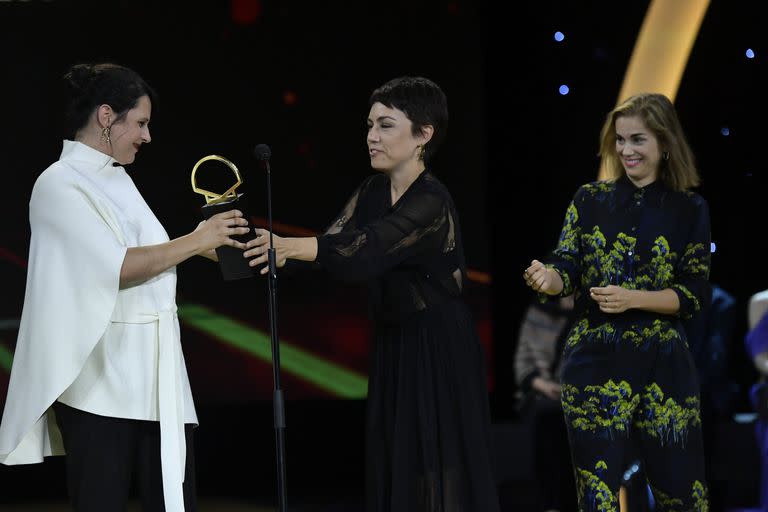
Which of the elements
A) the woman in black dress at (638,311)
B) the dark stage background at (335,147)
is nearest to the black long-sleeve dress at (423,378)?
the woman in black dress at (638,311)

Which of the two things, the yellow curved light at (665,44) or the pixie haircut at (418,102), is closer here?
the pixie haircut at (418,102)

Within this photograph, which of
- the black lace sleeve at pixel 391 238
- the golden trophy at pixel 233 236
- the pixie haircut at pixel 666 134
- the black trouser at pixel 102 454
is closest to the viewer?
the black trouser at pixel 102 454

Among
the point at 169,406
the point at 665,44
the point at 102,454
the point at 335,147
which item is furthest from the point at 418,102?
the point at 665,44

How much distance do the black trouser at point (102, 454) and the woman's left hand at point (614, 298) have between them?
121cm

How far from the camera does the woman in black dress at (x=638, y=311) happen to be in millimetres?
3055

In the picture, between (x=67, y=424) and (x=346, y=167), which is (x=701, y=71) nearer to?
(x=346, y=167)

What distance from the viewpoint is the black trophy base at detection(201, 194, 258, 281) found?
271 cm

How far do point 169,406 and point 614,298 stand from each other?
3.90 ft

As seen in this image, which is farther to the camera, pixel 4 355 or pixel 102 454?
pixel 4 355

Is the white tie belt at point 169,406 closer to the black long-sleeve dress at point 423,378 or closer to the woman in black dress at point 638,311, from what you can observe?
the black long-sleeve dress at point 423,378

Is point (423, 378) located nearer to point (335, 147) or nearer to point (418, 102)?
point (418, 102)

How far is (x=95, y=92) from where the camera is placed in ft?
8.86

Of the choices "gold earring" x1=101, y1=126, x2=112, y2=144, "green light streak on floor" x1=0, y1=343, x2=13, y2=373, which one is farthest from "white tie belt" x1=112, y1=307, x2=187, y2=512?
"green light streak on floor" x1=0, y1=343, x2=13, y2=373

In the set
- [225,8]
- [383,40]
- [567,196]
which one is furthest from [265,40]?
[567,196]
